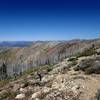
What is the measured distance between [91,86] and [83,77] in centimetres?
274

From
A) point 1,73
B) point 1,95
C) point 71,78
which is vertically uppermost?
point 71,78

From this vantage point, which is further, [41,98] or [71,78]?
[71,78]

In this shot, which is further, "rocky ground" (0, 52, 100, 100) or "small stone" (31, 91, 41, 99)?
"small stone" (31, 91, 41, 99)

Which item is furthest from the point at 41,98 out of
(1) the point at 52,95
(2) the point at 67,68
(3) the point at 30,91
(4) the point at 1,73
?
(4) the point at 1,73

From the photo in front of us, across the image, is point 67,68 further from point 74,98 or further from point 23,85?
Result: point 74,98

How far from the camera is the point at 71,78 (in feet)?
77.6

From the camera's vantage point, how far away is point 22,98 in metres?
20.5

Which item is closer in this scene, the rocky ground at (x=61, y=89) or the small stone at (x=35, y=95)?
the rocky ground at (x=61, y=89)

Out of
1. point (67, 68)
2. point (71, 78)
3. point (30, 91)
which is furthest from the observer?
point (67, 68)

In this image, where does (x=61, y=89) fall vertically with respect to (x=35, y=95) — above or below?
above

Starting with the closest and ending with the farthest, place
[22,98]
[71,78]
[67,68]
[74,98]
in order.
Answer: [74,98]
[22,98]
[71,78]
[67,68]

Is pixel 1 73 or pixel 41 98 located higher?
pixel 41 98

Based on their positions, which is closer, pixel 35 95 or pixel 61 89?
pixel 35 95

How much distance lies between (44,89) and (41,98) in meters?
2.15
